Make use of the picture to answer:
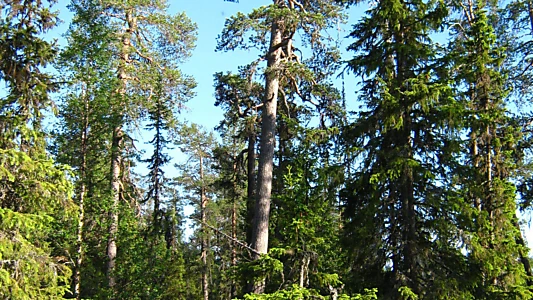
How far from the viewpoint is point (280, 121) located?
1695 centimetres

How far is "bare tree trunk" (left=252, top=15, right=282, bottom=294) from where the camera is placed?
11750 mm

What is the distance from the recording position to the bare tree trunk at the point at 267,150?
11.8m

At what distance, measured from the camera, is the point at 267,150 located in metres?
12.5

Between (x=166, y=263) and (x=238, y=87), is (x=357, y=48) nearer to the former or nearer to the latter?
(x=238, y=87)

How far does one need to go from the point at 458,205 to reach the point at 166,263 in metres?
11.2

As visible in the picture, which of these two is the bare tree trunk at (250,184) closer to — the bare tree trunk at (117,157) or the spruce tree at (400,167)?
the bare tree trunk at (117,157)

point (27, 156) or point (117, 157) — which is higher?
point (117, 157)

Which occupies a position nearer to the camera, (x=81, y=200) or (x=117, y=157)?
(x=81, y=200)

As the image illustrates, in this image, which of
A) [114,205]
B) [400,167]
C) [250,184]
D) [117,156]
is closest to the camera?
[400,167]

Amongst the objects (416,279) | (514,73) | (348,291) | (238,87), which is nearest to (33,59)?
(238,87)

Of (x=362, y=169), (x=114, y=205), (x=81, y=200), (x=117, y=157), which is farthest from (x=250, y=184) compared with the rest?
(x=362, y=169)

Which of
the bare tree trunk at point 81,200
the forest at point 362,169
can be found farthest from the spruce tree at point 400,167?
the bare tree trunk at point 81,200

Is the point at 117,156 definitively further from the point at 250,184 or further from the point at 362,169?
the point at 362,169

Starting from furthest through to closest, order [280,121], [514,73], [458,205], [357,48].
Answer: [280,121]
[514,73]
[357,48]
[458,205]
